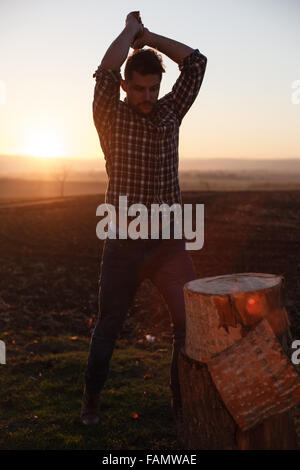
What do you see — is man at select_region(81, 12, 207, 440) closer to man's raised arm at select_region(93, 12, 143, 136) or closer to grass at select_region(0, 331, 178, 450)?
man's raised arm at select_region(93, 12, 143, 136)

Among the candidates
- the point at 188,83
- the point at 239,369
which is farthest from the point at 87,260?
the point at 239,369

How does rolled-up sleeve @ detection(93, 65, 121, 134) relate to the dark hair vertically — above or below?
below

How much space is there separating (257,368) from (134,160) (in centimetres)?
161

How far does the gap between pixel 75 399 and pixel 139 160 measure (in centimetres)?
267

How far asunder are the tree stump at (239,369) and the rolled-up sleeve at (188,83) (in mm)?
1510

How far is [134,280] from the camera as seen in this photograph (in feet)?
10.9

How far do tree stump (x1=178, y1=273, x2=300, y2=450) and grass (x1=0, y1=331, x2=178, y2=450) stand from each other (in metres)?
1.00

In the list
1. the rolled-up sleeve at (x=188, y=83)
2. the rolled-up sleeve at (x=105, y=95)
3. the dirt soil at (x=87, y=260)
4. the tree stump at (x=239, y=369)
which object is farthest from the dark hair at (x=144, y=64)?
the dirt soil at (x=87, y=260)

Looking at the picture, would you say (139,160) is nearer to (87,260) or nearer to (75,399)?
(75,399)

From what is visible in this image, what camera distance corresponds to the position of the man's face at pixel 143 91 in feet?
9.93

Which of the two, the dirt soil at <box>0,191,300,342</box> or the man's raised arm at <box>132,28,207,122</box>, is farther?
the dirt soil at <box>0,191,300,342</box>

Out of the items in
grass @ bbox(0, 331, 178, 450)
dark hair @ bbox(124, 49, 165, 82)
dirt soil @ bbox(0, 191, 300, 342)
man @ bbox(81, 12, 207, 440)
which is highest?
dark hair @ bbox(124, 49, 165, 82)

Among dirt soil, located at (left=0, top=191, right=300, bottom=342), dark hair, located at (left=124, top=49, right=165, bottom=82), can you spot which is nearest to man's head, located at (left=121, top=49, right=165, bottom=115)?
dark hair, located at (left=124, top=49, right=165, bottom=82)

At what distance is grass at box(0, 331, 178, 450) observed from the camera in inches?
143
